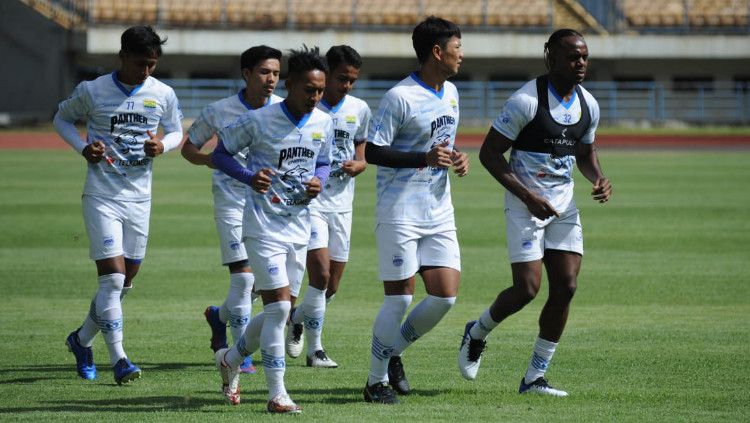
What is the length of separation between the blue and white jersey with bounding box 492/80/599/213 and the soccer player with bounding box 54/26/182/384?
251cm

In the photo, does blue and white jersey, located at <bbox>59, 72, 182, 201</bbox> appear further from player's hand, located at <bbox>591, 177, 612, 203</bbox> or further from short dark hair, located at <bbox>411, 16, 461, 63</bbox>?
player's hand, located at <bbox>591, 177, 612, 203</bbox>

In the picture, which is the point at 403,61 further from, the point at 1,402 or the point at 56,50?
the point at 1,402

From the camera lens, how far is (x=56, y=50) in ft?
160

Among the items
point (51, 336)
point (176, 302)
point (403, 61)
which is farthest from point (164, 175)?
point (403, 61)

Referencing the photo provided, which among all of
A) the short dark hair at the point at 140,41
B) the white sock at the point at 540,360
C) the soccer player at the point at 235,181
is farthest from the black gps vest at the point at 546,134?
the short dark hair at the point at 140,41

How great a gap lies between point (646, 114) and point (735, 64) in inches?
211

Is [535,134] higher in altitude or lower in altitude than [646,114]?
higher

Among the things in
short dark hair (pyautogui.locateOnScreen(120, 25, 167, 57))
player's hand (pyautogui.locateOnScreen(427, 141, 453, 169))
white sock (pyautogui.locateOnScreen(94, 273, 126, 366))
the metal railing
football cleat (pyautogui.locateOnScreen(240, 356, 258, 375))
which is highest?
short dark hair (pyautogui.locateOnScreen(120, 25, 167, 57))

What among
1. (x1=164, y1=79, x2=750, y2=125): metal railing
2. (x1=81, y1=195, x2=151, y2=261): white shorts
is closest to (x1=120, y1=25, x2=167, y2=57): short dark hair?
(x1=81, y1=195, x2=151, y2=261): white shorts

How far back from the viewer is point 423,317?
303 inches

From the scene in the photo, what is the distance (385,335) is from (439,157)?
47.4 inches

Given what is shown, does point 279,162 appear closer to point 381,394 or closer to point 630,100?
point 381,394

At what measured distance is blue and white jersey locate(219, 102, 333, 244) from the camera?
23.4 ft

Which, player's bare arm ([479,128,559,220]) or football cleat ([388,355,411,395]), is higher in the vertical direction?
player's bare arm ([479,128,559,220])
